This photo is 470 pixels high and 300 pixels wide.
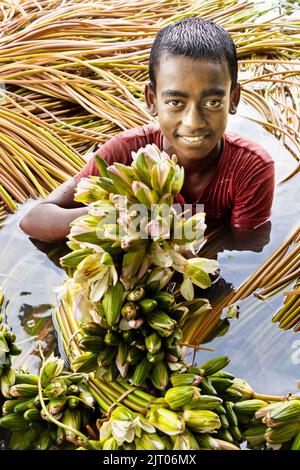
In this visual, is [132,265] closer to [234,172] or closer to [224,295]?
[224,295]

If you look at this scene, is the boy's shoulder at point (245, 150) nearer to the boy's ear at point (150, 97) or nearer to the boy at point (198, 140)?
the boy at point (198, 140)

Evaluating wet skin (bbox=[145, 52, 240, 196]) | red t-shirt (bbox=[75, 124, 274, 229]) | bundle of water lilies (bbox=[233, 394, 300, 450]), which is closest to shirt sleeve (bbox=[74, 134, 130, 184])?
red t-shirt (bbox=[75, 124, 274, 229])

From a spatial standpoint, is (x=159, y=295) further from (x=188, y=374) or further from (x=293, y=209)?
(x=293, y=209)

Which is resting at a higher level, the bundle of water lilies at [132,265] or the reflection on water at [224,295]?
the bundle of water lilies at [132,265]

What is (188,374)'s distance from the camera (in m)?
0.85

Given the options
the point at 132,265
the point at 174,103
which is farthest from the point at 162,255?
the point at 174,103

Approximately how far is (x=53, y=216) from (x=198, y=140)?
11.5 inches

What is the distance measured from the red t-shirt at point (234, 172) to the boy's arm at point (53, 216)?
45 mm

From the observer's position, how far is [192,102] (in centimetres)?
104

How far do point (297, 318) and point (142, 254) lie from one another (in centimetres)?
33

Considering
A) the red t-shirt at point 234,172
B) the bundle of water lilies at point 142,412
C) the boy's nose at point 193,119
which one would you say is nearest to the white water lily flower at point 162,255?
the bundle of water lilies at point 142,412

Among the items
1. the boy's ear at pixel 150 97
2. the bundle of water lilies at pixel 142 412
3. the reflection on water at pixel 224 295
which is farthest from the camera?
the boy's ear at pixel 150 97

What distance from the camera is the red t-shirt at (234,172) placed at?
3.91 feet

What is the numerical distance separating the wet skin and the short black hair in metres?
0.01
